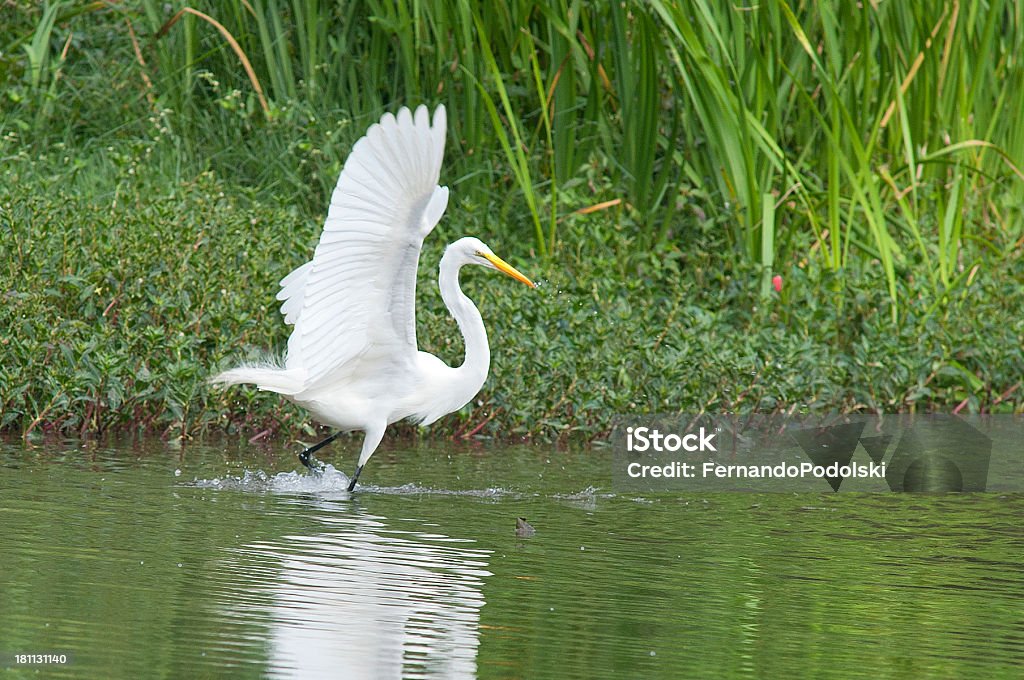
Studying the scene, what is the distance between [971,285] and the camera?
9.74 metres


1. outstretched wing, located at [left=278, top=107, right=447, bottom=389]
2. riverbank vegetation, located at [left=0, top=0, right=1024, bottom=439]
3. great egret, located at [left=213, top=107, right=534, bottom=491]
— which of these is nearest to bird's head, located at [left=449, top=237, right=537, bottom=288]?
great egret, located at [left=213, top=107, right=534, bottom=491]

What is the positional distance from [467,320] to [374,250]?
0.92 m

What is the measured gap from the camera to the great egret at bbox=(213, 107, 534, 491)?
5.86 meters

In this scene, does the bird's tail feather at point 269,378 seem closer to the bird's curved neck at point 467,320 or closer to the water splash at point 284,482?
the water splash at point 284,482

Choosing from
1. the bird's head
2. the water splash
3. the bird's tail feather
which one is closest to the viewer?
the water splash

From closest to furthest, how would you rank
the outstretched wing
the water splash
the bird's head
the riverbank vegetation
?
the outstretched wing, the water splash, the bird's head, the riverbank vegetation

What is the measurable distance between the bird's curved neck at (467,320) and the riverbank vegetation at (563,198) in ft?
3.70

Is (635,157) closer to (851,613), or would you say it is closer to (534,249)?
(534,249)

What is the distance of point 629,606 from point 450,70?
646 cm

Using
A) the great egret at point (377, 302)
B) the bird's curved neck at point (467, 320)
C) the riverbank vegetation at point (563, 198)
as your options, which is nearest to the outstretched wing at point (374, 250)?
the great egret at point (377, 302)

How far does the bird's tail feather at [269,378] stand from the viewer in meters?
6.56

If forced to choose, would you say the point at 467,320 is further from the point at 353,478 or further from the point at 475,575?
the point at 475,575

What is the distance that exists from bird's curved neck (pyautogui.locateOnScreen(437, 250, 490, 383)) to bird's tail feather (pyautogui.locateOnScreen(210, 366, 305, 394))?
69 cm

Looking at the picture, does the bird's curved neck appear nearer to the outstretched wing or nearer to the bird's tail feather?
the outstretched wing
